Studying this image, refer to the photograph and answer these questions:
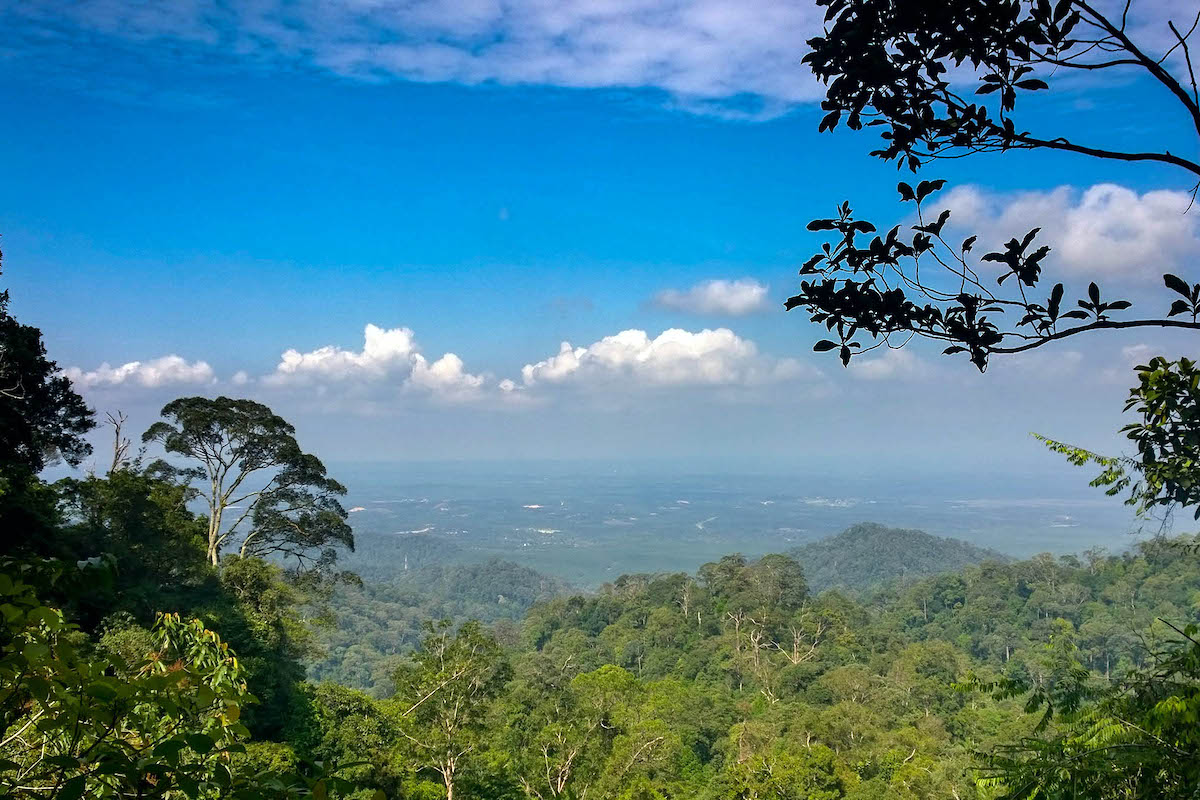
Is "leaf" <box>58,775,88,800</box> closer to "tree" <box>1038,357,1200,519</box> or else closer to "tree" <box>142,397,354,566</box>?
"tree" <box>1038,357,1200,519</box>

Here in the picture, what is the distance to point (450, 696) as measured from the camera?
11.9m

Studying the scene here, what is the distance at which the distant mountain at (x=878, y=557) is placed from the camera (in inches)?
2926

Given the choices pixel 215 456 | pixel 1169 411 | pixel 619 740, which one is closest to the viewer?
pixel 1169 411

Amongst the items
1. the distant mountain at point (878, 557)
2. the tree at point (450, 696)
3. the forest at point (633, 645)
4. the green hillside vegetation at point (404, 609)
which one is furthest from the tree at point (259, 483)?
the distant mountain at point (878, 557)

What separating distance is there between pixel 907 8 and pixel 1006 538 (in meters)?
129

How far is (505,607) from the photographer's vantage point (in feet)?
228

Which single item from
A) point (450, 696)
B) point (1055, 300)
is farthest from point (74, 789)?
point (450, 696)

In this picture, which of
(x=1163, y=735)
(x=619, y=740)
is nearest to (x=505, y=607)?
(x=619, y=740)

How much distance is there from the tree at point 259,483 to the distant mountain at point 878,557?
6535 centimetres

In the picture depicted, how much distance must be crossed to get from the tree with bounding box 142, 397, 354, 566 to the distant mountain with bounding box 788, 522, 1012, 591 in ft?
214

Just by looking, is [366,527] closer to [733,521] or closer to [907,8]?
[733,521]

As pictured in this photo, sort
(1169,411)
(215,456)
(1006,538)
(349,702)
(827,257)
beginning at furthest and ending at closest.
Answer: (1006,538) → (215,456) → (349,702) → (1169,411) → (827,257)

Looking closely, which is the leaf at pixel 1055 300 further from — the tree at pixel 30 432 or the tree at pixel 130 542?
the tree at pixel 130 542

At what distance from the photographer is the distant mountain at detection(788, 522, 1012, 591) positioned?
7431cm
